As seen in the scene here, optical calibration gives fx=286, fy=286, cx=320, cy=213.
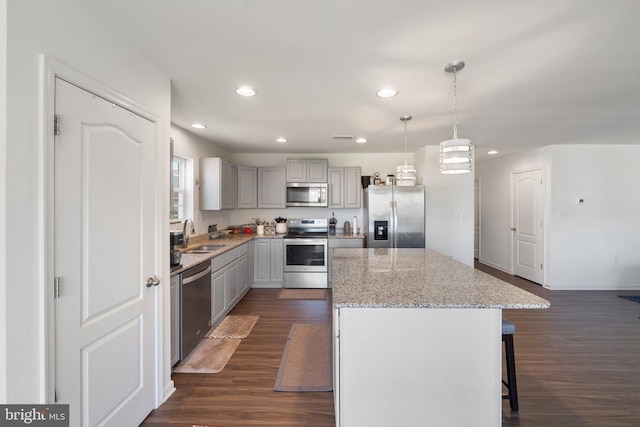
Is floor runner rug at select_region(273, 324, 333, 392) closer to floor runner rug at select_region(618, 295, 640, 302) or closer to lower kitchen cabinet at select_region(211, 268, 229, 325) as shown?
lower kitchen cabinet at select_region(211, 268, 229, 325)

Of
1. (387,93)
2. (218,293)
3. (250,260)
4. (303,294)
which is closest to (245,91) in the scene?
(387,93)

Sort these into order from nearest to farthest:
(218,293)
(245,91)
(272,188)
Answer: (245,91) → (218,293) → (272,188)

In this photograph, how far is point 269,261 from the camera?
15.8 ft

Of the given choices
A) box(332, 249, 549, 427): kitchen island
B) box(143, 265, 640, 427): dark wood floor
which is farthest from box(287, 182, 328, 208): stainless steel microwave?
box(332, 249, 549, 427): kitchen island

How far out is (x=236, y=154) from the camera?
215 inches

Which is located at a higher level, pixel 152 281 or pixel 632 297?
pixel 152 281

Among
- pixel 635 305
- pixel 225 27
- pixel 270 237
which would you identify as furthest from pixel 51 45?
pixel 635 305

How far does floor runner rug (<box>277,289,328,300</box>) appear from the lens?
435cm

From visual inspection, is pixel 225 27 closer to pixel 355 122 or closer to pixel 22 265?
pixel 22 265

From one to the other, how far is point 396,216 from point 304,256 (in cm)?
163

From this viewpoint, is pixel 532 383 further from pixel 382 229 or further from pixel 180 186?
pixel 180 186

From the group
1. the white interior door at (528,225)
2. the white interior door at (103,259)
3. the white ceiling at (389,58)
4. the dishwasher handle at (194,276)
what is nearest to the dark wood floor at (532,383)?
the white interior door at (103,259)

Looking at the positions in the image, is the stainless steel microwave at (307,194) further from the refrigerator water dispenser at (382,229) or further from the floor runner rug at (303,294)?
the floor runner rug at (303,294)

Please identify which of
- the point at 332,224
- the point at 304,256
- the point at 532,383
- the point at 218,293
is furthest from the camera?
the point at 332,224
